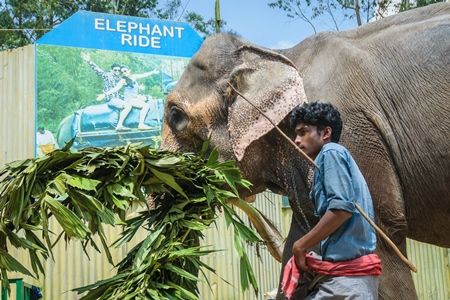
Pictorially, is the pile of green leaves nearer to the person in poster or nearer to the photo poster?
the photo poster

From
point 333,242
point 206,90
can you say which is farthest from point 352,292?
point 206,90

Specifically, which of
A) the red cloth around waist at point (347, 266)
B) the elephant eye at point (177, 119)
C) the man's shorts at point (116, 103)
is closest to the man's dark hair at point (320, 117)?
the red cloth around waist at point (347, 266)

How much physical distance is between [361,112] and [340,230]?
1434 mm

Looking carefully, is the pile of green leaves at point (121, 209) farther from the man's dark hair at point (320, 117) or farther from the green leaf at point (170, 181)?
the man's dark hair at point (320, 117)

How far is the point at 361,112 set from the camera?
444 centimetres

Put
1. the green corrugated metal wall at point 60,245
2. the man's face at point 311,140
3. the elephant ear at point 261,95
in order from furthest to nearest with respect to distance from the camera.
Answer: the green corrugated metal wall at point 60,245 < the elephant ear at point 261,95 < the man's face at point 311,140

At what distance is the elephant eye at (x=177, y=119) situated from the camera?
500cm

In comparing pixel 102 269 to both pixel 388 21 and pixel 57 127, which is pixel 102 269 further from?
pixel 388 21

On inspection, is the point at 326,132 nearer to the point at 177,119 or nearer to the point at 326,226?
the point at 326,226

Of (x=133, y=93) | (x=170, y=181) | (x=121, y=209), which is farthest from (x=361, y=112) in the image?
(x=133, y=93)

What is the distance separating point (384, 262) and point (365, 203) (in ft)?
4.04

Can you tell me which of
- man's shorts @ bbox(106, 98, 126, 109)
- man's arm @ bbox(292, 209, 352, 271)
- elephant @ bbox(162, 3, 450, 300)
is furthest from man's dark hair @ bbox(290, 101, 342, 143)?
man's shorts @ bbox(106, 98, 126, 109)

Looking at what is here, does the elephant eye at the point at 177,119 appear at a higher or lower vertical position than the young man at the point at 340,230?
higher

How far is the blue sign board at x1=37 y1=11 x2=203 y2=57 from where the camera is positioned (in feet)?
34.6
